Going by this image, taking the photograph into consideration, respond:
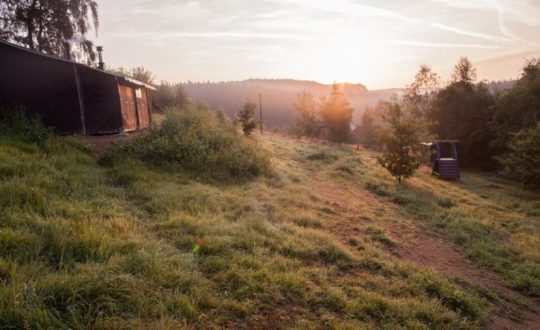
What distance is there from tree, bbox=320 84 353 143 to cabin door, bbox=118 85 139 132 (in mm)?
29959

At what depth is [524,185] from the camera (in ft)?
58.2

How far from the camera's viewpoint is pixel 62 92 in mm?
12547

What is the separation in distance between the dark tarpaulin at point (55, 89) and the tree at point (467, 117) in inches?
1009

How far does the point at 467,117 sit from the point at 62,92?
31.1 meters

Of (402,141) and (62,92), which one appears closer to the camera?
(62,92)

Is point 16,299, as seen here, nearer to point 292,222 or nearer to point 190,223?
point 190,223

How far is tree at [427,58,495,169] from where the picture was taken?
93.1ft

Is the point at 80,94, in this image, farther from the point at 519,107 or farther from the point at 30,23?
the point at 519,107

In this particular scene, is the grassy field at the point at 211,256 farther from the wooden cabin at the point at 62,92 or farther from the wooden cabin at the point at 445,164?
the wooden cabin at the point at 445,164

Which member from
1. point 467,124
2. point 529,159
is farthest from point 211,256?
point 467,124

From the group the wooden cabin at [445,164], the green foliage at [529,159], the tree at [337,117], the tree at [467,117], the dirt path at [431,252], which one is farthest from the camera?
the tree at [337,117]

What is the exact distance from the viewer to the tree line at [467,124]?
15.7 m

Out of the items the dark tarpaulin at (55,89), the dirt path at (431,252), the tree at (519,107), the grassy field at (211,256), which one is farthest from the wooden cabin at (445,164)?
the dark tarpaulin at (55,89)

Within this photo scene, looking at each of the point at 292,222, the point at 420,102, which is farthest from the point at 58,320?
the point at 420,102
